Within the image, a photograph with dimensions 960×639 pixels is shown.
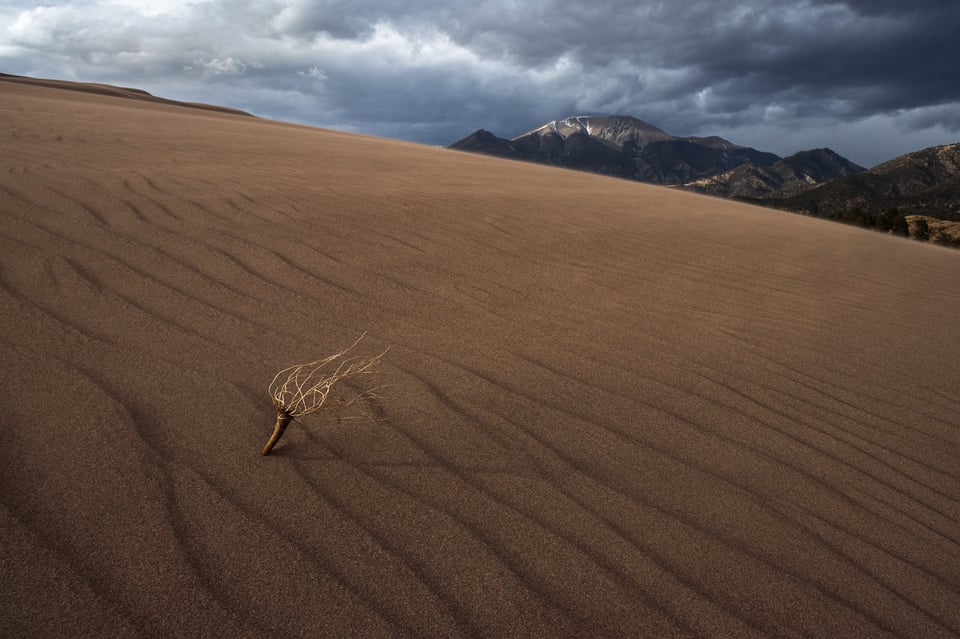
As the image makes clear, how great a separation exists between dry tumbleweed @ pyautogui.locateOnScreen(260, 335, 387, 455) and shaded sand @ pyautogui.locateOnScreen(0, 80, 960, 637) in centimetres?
8

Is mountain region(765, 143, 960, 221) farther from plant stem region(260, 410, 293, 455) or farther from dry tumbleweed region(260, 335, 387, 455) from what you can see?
plant stem region(260, 410, 293, 455)

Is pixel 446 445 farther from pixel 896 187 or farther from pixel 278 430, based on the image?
pixel 896 187

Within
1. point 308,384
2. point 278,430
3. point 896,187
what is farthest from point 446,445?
point 896,187

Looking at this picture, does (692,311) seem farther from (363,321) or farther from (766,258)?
(766,258)

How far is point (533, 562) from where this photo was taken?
5.34ft

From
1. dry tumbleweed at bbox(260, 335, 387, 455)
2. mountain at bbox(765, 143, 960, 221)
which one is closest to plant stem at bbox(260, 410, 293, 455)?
dry tumbleweed at bbox(260, 335, 387, 455)

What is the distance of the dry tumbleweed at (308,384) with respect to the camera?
2004mm

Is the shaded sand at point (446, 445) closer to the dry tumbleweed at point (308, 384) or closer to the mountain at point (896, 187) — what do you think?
the dry tumbleweed at point (308, 384)

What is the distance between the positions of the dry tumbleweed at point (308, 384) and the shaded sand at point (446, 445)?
79 millimetres

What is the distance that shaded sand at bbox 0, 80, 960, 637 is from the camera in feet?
4.92

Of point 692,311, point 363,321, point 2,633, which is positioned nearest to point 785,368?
point 692,311

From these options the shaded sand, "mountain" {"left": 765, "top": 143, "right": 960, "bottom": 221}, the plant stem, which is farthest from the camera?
"mountain" {"left": 765, "top": 143, "right": 960, "bottom": 221}

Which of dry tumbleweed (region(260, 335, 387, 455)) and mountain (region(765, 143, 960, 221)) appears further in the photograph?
mountain (region(765, 143, 960, 221))

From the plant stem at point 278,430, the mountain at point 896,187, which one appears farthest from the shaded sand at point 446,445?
the mountain at point 896,187
